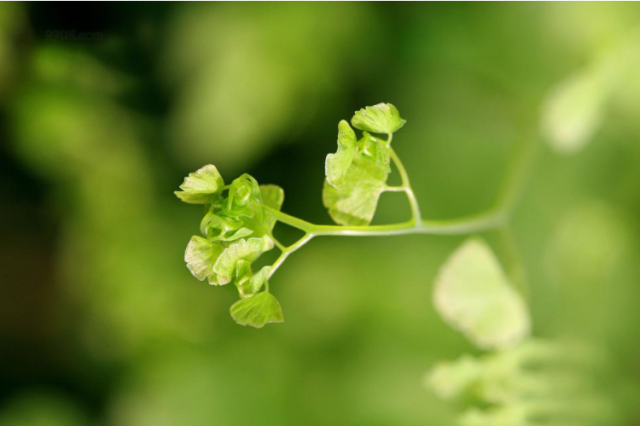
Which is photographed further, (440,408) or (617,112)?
(440,408)

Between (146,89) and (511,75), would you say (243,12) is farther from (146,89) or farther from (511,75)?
(511,75)

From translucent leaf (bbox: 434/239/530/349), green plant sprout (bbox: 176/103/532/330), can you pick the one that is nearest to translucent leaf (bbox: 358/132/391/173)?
green plant sprout (bbox: 176/103/532/330)

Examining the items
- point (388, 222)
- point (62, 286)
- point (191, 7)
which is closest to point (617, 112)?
point (388, 222)

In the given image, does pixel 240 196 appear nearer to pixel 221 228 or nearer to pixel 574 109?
pixel 221 228

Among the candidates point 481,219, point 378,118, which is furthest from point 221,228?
point 481,219

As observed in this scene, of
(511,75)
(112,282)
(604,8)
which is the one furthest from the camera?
(112,282)

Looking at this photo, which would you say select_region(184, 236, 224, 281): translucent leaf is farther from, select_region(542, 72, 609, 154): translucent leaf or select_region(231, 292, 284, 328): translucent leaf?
select_region(542, 72, 609, 154): translucent leaf
